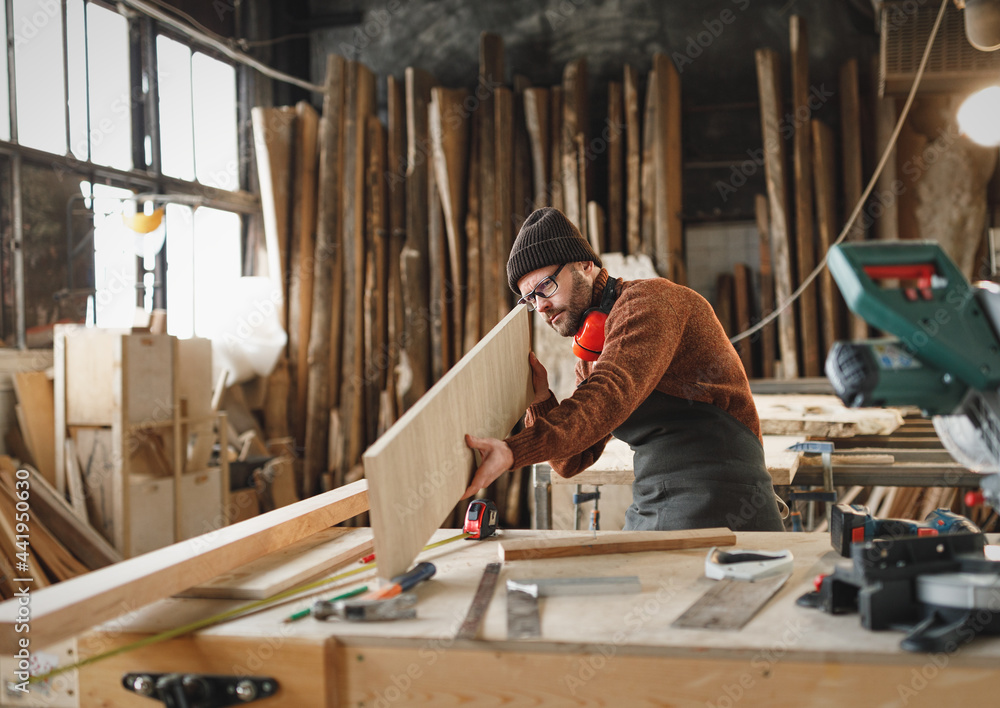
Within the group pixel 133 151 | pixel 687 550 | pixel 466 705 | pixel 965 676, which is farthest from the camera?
pixel 133 151

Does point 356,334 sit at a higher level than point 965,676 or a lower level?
higher

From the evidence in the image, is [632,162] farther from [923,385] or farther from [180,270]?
[923,385]

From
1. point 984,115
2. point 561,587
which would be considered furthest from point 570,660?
point 984,115

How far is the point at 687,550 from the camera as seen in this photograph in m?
1.76

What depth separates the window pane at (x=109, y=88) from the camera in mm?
5223

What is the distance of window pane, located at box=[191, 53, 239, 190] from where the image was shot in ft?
20.3

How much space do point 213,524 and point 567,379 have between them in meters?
2.63

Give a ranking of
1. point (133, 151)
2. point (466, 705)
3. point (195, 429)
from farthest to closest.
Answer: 1. point (133, 151)
2. point (195, 429)
3. point (466, 705)

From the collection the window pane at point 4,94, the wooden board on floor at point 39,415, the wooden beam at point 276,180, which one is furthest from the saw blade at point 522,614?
the wooden beam at point 276,180

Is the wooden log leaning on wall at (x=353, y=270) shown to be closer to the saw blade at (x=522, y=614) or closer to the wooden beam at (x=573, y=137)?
the wooden beam at (x=573, y=137)

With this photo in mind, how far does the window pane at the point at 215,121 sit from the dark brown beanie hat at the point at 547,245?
4.82 m

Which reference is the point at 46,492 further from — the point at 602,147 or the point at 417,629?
the point at 602,147

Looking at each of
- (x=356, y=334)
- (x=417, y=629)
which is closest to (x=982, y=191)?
(x=356, y=334)

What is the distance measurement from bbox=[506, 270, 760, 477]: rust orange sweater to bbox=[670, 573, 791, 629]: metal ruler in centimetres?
45
